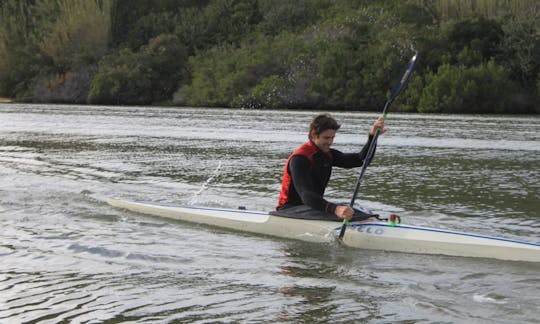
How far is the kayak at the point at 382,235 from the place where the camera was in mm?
8922

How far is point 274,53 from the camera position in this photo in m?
61.6

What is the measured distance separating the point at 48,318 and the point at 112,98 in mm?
61348

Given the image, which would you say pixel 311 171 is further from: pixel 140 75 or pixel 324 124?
pixel 140 75

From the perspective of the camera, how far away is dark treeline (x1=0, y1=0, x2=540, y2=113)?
50781mm

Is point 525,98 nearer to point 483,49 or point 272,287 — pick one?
point 483,49

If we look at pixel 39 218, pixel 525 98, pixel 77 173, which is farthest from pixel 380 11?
pixel 39 218

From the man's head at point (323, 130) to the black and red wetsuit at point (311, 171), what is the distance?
118mm

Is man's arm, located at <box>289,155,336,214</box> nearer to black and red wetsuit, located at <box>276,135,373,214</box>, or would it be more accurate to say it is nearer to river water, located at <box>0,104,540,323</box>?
black and red wetsuit, located at <box>276,135,373,214</box>

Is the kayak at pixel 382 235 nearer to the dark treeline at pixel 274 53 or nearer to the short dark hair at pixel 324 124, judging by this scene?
the short dark hair at pixel 324 124

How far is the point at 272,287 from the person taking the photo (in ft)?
25.8

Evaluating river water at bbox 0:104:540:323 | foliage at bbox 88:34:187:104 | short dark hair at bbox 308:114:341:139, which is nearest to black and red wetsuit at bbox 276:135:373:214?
short dark hair at bbox 308:114:341:139

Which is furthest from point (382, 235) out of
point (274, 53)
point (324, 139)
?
point (274, 53)

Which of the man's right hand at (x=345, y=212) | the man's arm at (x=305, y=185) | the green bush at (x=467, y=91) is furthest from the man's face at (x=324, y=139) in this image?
the green bush at (x=467, y=91)

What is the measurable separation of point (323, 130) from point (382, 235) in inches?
60.9
